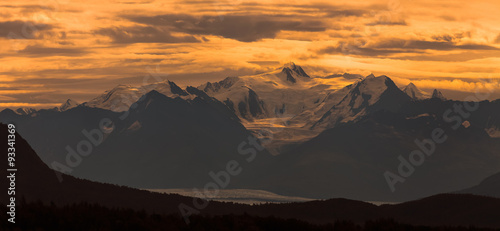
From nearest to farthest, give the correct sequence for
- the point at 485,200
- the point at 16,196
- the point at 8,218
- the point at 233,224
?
the point at 8,218 < the point at 233,224 < the point at 16,196 < the point at 485,200

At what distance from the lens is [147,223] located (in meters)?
69.9

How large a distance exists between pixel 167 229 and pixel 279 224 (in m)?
13.0

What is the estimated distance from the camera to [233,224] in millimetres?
74125

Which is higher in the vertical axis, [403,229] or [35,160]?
[35,160]

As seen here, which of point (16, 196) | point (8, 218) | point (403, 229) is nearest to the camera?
point (8, 218)

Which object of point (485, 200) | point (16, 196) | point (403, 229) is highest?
point (16, 196)

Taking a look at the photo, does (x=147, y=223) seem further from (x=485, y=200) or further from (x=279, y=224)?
(x=485, y=200)

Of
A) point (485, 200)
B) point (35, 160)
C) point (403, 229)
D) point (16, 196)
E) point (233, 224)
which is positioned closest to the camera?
point (233, 224)

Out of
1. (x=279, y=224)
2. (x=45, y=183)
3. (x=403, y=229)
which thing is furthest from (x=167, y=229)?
(x=45, y=183)

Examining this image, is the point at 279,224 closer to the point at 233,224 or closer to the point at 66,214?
the point at 233,224

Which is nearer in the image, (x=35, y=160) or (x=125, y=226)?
(x=125, y=226)

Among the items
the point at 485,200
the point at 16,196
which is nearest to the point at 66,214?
the point at 16,196

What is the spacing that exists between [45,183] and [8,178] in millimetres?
6942

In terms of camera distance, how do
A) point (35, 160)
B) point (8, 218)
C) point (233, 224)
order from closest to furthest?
point (8, 218) → point (233, 224) → point (35, 160)
